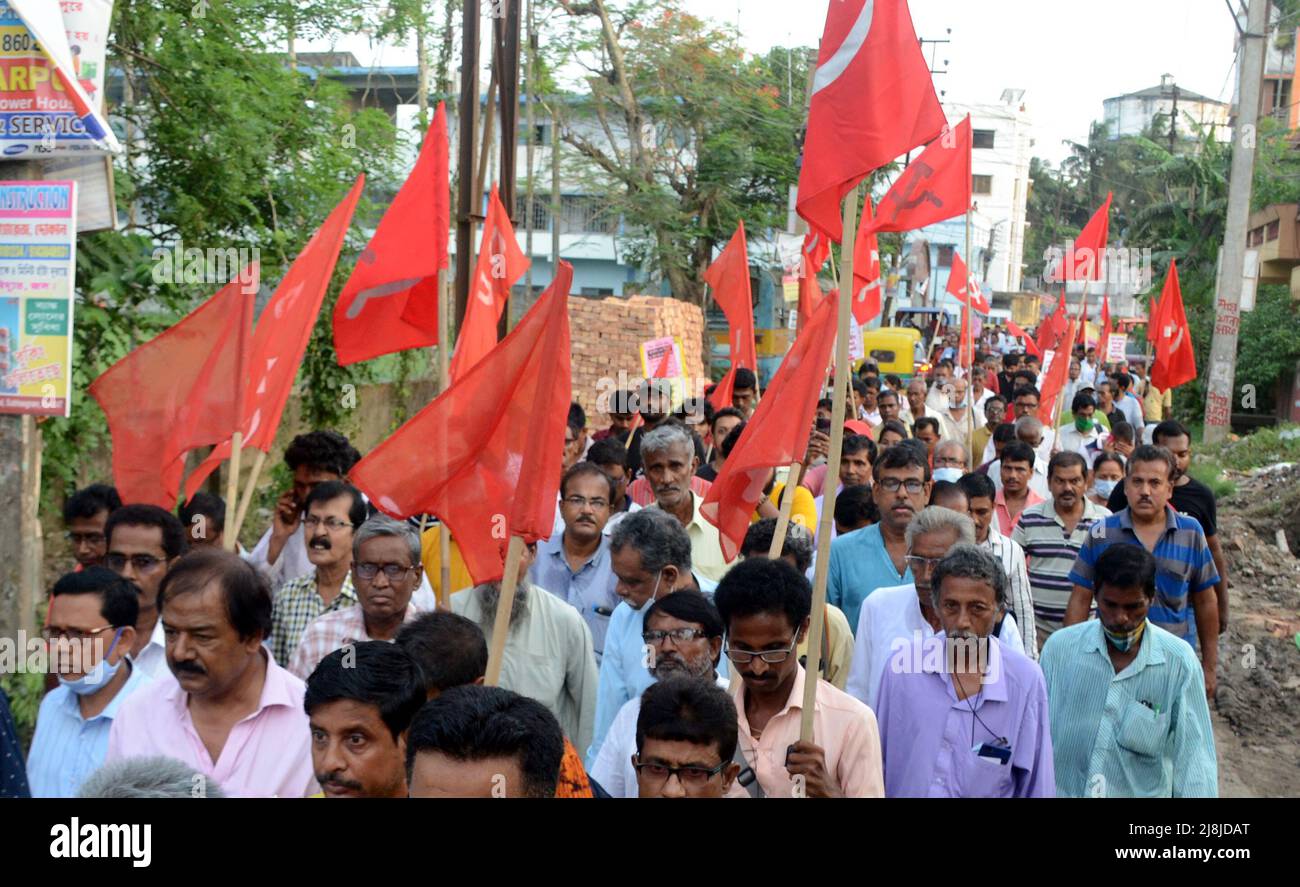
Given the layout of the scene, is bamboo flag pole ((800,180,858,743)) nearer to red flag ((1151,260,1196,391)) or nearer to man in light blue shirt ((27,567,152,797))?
man in light blue shirt ((27,567,152,797))

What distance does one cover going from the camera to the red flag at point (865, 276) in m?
9.41

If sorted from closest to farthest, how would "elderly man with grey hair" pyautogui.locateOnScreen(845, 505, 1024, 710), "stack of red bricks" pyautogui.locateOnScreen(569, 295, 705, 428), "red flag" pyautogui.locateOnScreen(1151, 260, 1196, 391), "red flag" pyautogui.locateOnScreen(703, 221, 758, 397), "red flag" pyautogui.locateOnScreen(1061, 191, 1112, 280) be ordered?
1. "elderly man with grey hair" pyautogui.locateOnScreen(845, 505, 1024, 710)
2. "red flag" pyautogui.locateOnScreen(703, 221, 758, 397)
3. "red flag" pyautogui.locateOnScreen(1061, 191, 1112, 280)
4. "red flag" pyautogui.locateOnScreen(1151, 260, 1196, 391)
5. "stack of red bricks" pyautogui.locateOnScreen(569, 295, 705, 428)

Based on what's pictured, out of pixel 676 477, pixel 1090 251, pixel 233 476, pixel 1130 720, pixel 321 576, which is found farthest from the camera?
pixel 1090 251

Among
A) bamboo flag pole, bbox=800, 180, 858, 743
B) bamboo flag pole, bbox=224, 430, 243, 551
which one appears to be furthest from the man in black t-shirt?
bamboo flag pole, bbox=224, 430, 243, 551

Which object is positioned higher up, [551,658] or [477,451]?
[477,451]

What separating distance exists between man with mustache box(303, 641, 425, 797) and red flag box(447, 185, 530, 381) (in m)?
2.70

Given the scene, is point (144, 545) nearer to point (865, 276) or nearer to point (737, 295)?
point (737, 295)

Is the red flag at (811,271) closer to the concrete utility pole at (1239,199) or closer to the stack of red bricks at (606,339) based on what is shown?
the stack of red bricks at (606,339)

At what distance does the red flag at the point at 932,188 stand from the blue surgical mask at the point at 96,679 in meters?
3.95

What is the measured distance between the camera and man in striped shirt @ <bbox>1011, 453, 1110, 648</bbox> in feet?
22.0

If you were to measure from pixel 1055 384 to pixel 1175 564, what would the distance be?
5.11 m

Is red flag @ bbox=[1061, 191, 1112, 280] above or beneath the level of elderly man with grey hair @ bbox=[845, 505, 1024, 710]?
above

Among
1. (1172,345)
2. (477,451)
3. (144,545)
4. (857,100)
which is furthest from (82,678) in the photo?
(1172,345)

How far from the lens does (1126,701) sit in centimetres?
458
